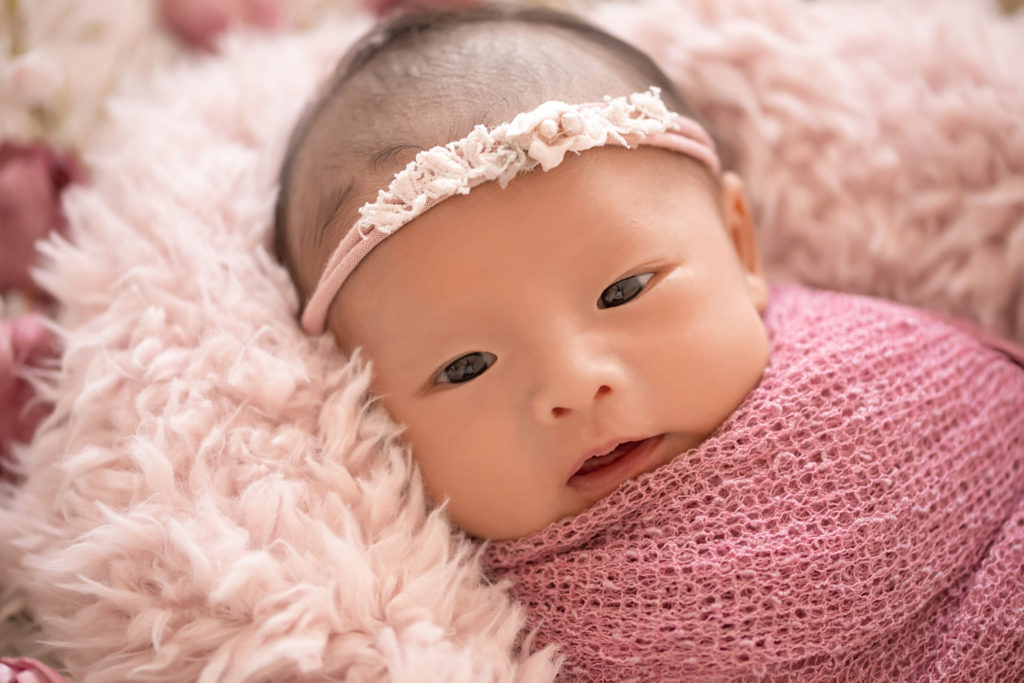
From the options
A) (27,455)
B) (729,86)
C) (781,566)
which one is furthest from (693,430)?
(27,455)

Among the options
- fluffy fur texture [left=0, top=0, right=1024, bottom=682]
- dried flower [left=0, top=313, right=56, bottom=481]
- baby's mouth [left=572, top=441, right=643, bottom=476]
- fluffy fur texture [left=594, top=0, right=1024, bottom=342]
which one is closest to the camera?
fluffy fur texture [left=0, top=0, right=1024, bottom=682]

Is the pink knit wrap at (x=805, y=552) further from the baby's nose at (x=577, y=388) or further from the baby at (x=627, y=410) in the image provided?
the baby's nose at (x=577, y=388)

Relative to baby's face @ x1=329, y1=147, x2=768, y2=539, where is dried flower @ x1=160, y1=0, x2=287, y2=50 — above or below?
above

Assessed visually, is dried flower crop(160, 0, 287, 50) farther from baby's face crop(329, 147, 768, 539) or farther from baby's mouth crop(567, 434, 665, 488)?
baby's mouth crop(567, 434, 665, 488)

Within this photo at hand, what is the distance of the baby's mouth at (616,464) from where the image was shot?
3.35ft

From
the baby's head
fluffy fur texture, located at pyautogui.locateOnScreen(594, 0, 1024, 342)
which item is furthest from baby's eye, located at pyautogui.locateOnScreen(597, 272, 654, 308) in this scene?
fluffy fur texture, located at pyautogui.locateOnScreen(594, 0, 1024, 342)

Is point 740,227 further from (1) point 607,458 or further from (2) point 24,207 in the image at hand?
(2) point 24,207

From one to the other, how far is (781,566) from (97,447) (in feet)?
2.76

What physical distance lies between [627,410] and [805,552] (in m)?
0.26

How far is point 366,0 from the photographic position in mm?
1599

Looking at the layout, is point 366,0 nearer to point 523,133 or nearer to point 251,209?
point 251,209

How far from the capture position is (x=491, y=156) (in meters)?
0.97

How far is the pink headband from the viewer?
0.96 m

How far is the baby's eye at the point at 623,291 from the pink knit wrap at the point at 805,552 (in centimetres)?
20
